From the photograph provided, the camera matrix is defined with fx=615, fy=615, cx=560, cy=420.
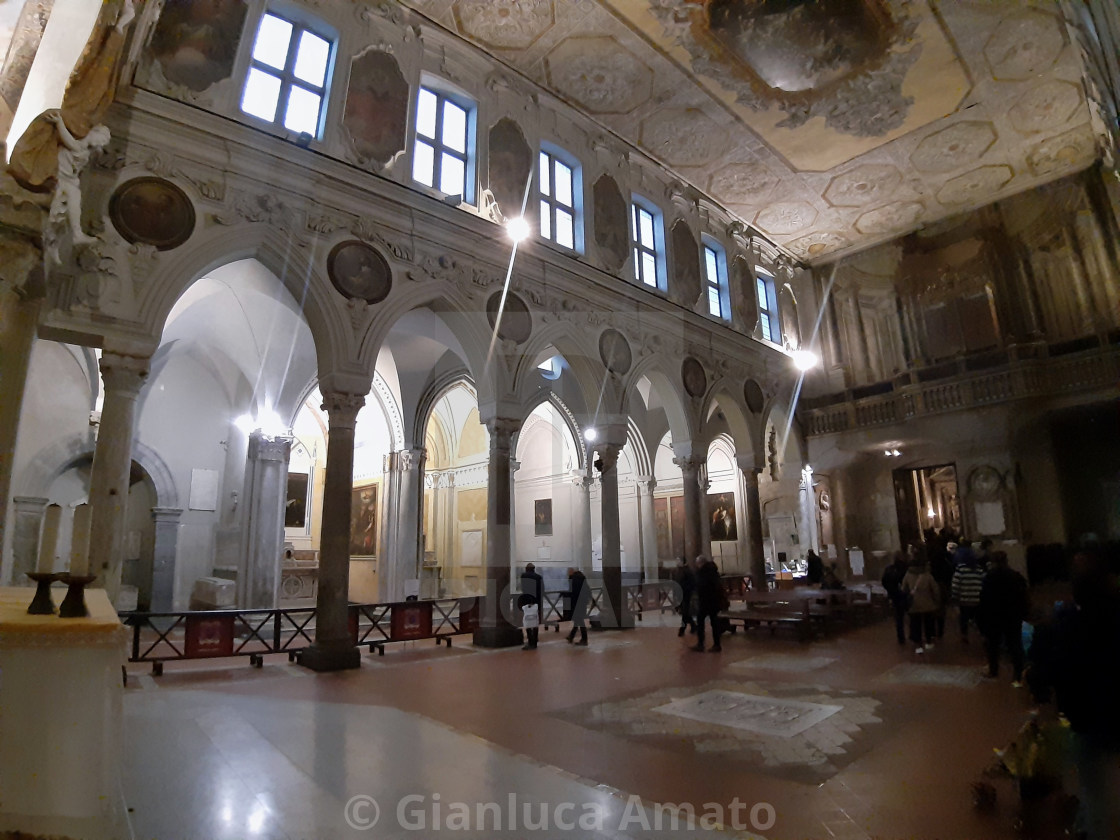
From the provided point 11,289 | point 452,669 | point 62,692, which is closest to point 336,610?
point 452,669

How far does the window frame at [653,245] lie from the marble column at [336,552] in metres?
7.50

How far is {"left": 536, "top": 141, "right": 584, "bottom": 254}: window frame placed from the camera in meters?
11.6

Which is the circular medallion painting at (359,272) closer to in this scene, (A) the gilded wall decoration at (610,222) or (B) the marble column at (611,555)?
(A) the gilded wall decoration at (610,222)

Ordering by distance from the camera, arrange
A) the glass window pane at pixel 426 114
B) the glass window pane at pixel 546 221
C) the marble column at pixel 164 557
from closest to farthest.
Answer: the glass window pane at pixel 426 114, the glass window pane at pixel 546 221, the marble column at pixel 164 557

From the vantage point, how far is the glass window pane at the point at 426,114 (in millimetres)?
10383

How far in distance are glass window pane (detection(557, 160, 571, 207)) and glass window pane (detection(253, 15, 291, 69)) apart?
17.3ft

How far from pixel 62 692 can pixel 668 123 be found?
43.9 ft

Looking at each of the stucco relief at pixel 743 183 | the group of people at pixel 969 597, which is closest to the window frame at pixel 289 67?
the stucco relief at pixel 743 183

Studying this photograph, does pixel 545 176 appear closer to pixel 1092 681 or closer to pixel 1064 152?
pixel 1092 681

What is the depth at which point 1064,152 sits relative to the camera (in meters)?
14.2

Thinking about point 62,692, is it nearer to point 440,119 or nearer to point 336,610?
point 336,610

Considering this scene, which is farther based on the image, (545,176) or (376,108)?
(545,176)

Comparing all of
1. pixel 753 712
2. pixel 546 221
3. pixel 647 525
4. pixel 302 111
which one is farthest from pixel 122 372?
pixel 647 525

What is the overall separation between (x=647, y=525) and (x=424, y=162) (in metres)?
12.6
